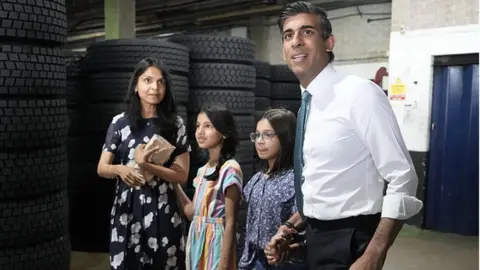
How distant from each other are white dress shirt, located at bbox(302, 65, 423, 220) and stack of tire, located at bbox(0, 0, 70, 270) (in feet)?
4.63

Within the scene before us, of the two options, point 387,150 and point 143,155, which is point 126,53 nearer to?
point 143,155

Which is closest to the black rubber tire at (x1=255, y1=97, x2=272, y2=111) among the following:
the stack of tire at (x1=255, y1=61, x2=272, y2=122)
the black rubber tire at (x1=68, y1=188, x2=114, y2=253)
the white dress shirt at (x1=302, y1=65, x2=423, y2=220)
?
the stack of tire at (x1=255, y1=61, x2=272, y2=122)

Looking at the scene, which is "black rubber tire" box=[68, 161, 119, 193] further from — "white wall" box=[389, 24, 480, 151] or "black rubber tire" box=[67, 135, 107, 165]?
"white wall" box=[389, 24, 480, 151]

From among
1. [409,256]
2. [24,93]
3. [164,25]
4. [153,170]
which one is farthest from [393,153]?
[164,25]

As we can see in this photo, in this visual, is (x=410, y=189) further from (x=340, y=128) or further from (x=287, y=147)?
(x=287, y=147)

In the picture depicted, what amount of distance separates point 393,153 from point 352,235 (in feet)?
0.82

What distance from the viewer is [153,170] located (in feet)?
6.88

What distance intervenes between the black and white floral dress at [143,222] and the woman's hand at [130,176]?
0.14ft

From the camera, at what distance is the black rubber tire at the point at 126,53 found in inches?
143

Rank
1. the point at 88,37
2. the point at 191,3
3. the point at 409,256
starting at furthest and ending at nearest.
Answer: the point at 88,37, the point at 191,3, the point at 409,256

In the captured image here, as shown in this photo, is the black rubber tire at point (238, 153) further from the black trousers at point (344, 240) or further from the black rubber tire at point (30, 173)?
the black trousers at point (344, 240)

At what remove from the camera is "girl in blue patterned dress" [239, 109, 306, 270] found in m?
1.91

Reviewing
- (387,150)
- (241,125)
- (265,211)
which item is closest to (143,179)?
(265,211)

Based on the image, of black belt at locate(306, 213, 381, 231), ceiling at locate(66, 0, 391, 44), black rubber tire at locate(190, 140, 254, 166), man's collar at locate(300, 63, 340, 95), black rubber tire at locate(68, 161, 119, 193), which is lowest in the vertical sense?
black rubber tire at locate(68, 161, 119, 193)
